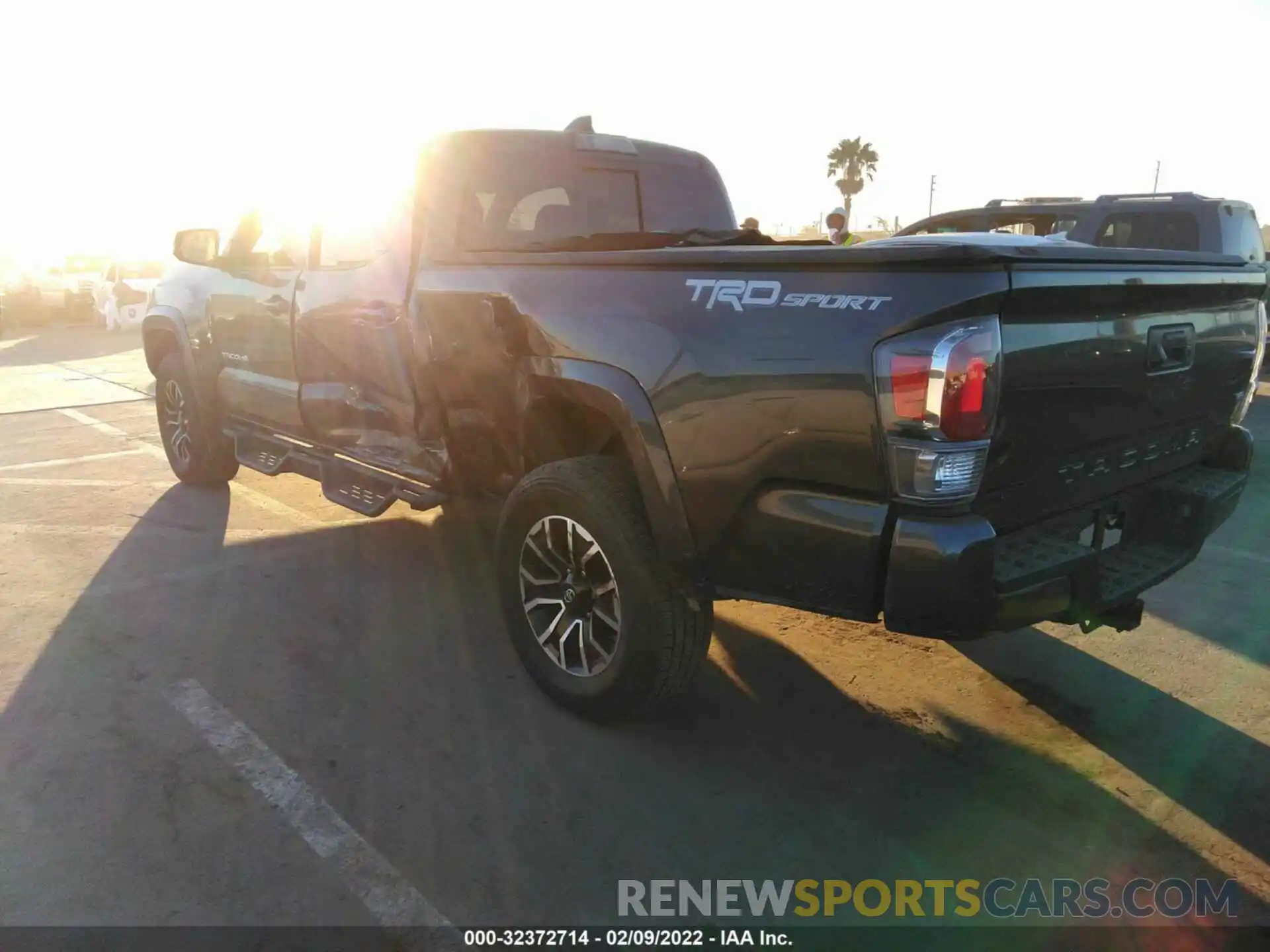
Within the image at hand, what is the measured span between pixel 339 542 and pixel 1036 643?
3.75 metres

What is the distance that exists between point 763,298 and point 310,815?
6.65 ft

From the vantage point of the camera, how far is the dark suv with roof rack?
25.4 ft

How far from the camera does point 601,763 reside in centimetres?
307

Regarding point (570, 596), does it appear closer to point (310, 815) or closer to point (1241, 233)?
point (310, 815)

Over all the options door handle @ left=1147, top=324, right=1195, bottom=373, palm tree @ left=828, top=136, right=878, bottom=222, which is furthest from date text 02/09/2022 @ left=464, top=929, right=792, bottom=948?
palm tree @ left=828, top=136, right=878, bottom=222

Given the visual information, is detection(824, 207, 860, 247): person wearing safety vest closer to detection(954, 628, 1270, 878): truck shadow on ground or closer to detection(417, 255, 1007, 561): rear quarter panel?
detection(954, 628, 1270, 878): truck shadow on ground

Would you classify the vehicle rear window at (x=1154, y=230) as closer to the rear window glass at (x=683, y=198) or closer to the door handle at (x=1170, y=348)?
the rear window glass at (x=683, y=198)

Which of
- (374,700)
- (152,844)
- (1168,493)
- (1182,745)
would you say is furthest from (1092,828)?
(152,844)

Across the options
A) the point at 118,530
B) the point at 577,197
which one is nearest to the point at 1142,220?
the point at 577,197

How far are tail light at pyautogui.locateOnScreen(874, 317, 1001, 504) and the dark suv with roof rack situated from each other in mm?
6619

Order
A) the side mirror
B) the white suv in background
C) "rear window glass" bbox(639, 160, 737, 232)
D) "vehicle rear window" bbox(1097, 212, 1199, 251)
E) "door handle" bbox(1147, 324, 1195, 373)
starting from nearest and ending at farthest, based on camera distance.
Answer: "door handle" bbox(1147, 324, 1195, 373) → "rear window glass" bbox(639, 160, 737, 232) → the side mirror → "vehicle rear window" bbox(1097, 212, 1199, 251) → the white suv in background

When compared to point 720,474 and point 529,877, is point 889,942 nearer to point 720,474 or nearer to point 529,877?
point 529,877

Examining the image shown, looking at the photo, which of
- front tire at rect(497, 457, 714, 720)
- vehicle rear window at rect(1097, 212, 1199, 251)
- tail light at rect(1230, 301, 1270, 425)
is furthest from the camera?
vehicle rear window at rect(1097, 212, 1199, 251)

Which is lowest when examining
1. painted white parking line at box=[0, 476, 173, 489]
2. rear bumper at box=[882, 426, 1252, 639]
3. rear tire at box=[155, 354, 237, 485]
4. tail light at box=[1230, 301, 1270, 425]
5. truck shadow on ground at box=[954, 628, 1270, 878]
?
truck shadow on ground at box=[954, 628, 1270, 878]
